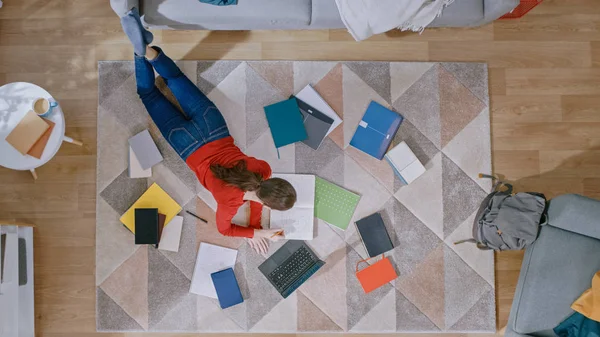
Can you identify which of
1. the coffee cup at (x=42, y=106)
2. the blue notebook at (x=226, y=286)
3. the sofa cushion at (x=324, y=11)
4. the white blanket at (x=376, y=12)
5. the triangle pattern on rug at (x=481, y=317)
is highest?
the white blanket at (x=376, y=12)

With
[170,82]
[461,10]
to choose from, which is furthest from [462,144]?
[170,82]

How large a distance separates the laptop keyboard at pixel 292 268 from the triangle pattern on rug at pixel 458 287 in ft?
2.69

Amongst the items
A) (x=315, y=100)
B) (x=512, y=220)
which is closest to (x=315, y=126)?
(x=315, y=100)

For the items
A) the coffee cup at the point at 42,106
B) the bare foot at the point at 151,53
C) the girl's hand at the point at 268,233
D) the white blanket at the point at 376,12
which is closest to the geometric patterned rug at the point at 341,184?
the girl's hand at the point at 268,233

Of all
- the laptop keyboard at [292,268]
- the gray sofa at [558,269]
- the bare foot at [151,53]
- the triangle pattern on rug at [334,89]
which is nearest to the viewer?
the gray sofa at [558,269]

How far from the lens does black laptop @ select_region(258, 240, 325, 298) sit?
2.94 metres

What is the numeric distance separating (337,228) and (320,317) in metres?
0.54

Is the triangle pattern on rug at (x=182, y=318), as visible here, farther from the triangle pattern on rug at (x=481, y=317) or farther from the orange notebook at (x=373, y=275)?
the triangle pattern on rug at (x=481, y=317)

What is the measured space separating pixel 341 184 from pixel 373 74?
2.32 ft

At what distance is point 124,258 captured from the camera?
2984 mm

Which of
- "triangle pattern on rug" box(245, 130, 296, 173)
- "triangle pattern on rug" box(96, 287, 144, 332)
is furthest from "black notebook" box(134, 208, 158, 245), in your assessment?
"triangle pattern on rug" box(245, 130, 296, 173)

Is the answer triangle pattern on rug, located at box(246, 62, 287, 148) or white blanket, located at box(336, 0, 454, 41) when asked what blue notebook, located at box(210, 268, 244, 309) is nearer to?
triangle pattern on rug, located at box(246, 62, 287, 148)

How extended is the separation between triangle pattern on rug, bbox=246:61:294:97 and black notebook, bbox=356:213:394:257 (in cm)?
90

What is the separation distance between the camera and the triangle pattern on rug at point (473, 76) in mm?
3076
